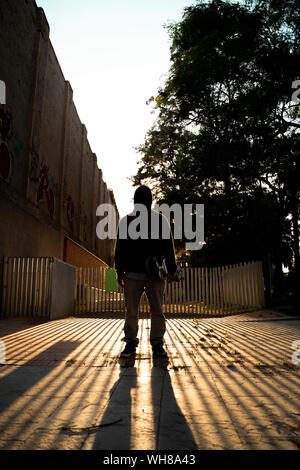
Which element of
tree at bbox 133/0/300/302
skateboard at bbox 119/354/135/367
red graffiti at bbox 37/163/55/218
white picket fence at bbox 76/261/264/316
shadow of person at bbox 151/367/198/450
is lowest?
skateboard at bbox 119/354/135/367

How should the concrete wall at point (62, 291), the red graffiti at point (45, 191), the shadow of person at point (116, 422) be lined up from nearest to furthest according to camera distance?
1. the shadow of person at point (116, 422)
2. the concrete wall at point (62, 291)
3. the red graffiti at point (45, 191)

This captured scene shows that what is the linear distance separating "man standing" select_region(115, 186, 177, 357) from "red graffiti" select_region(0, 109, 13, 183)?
675 centimetres

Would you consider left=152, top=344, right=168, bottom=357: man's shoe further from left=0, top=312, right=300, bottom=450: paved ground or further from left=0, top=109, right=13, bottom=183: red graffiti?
left=0, top=109, right=13, bottom=183: red graffiti

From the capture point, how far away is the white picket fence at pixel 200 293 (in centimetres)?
1192

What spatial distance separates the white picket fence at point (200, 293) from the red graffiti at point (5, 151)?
401 centimetres

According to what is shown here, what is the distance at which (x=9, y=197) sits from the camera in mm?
10062

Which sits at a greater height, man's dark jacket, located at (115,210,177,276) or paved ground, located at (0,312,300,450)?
man's dark jacket, located at (115,210,177,276)

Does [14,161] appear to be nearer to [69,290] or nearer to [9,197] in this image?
Result: [9,197]

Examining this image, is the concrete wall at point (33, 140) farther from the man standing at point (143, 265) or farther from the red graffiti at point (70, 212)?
the man standing at point (143, 265)

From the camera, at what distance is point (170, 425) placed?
6.59 feet

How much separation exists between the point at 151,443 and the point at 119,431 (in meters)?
0.23

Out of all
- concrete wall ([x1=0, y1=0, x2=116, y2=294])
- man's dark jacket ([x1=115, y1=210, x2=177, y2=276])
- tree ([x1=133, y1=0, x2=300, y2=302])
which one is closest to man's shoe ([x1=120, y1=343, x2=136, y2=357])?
man's dark jacket ([x1=115, y1=210, x2=177, y2=276])

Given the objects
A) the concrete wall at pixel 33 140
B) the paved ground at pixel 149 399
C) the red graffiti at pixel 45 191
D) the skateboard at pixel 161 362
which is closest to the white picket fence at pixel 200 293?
the concrete wall at pixel 33 140

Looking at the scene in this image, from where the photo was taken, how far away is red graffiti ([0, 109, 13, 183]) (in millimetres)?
9742
